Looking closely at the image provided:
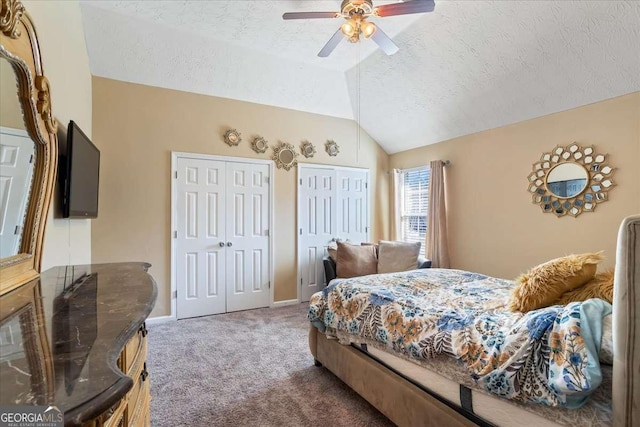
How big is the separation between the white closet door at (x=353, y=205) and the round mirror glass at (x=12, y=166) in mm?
3905

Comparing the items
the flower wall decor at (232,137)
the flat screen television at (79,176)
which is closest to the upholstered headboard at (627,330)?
the flat screen television at (79,176)

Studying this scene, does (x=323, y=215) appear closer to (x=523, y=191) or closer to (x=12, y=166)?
(x=523, y=191)

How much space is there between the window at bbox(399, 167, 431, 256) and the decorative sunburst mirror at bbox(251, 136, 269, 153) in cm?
237

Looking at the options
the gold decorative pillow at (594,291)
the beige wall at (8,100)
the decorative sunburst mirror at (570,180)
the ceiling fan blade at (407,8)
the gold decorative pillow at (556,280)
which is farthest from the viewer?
the decorative sunburst mirror at (570,180)

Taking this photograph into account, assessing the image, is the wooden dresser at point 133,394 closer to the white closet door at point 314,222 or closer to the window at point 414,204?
the white closet door at point 314,222

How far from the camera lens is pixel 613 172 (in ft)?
9.23

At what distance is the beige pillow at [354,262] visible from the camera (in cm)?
410

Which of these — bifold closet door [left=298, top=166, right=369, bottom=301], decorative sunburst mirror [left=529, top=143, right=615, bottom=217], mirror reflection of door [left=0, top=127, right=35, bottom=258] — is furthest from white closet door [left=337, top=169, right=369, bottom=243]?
mirror reflection of door [left=0, top=127, right=35, bottom=258]

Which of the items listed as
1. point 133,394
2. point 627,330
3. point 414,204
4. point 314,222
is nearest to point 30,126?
point 133,394

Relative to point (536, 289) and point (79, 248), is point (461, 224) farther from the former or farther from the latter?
point (79, 248)

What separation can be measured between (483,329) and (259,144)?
3616 millimetres

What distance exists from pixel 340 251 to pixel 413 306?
2.40m

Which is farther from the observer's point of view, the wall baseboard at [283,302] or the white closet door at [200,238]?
the wall baseboard at [283,302]

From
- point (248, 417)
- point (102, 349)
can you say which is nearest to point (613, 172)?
point (248, 417)
